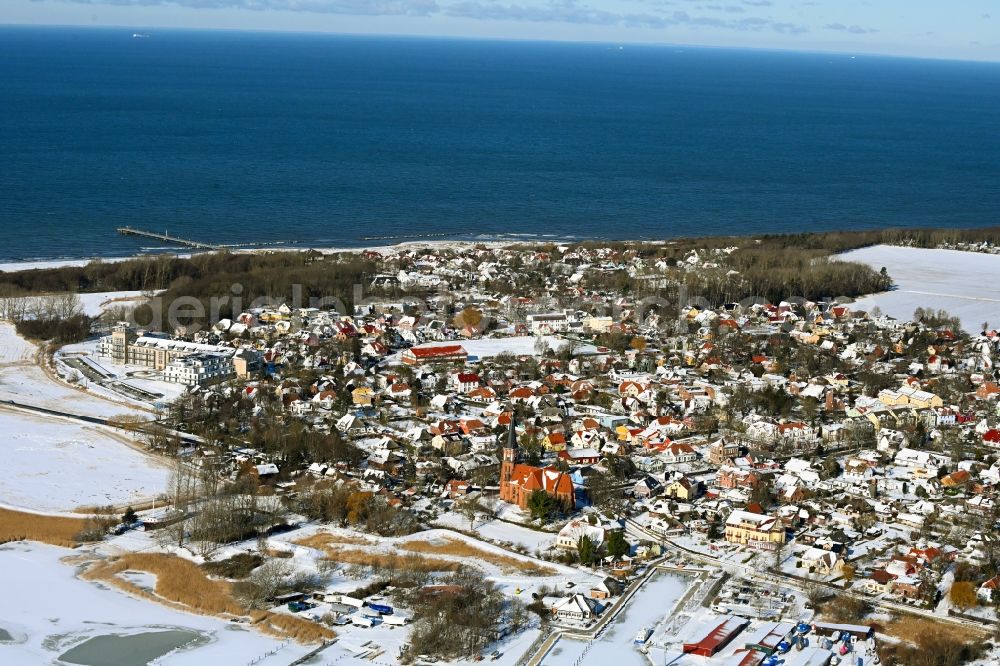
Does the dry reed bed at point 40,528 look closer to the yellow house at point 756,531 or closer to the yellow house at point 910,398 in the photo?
the yellow house at point 756,531

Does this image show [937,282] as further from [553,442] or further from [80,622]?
[80,622]

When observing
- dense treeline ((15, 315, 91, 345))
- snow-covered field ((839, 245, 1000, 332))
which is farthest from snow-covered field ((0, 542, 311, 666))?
snow-covered field ((839, 245, 1000, 332))

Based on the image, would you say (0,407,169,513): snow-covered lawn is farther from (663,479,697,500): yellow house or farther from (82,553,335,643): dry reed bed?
(663,479,697,500): yellow house

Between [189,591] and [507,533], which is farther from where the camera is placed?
[507,533]

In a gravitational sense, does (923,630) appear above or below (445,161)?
below

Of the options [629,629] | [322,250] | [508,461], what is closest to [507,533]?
[508,461]

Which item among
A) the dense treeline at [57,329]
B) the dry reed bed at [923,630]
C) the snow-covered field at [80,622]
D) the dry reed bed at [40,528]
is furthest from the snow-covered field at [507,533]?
the dense treeline at [57,329]
